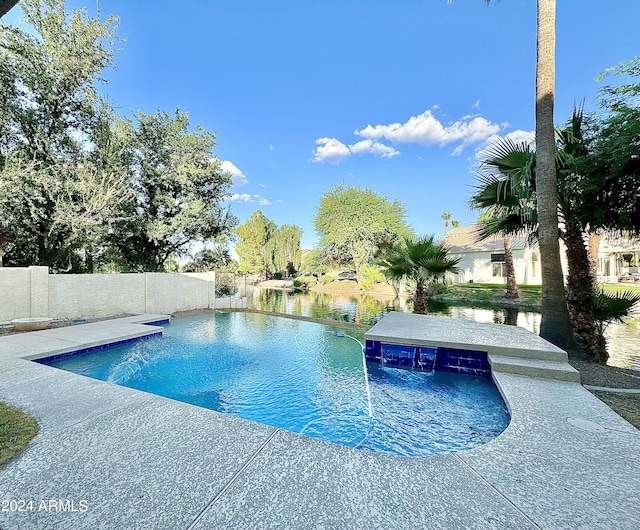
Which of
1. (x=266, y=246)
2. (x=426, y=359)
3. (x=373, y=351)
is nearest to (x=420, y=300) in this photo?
(x=373, y=351)

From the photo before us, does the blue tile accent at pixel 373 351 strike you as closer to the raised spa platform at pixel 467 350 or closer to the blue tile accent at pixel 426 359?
the raised spa platform at pixel 467 350

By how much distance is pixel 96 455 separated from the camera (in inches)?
87.2

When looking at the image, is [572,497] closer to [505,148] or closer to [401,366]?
[401,366]

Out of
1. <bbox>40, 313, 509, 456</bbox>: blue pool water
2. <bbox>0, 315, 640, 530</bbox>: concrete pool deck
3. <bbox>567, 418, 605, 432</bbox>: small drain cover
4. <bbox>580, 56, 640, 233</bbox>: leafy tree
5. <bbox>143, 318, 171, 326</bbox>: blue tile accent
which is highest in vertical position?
<bbox>580, 56, 640, 233</bbox>: leafy tree

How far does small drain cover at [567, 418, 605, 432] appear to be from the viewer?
101 inches

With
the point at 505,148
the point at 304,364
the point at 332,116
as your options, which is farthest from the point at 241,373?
the point at 332,116

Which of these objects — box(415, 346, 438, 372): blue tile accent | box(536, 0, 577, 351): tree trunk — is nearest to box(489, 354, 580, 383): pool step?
box(415, 346, 438, 372): blue tile accent

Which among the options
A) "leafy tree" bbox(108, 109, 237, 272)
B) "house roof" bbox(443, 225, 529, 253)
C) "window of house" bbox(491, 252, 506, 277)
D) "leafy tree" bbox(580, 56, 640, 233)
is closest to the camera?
"leafy tree" bbox(580, 56, 640, 233)

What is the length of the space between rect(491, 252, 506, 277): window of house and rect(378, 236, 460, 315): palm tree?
56.1 ft

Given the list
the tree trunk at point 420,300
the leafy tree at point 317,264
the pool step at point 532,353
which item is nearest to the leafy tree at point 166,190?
the tree trunk at point 420,300

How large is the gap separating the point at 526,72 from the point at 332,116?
46.3ft

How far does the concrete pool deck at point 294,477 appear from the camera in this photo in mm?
1631

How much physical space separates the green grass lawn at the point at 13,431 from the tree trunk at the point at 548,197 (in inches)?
283

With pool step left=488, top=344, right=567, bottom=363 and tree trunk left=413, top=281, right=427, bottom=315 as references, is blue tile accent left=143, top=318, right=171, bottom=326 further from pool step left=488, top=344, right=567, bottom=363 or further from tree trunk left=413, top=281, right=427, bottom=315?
pool step left=488, top=344, right=567, bottom=363
